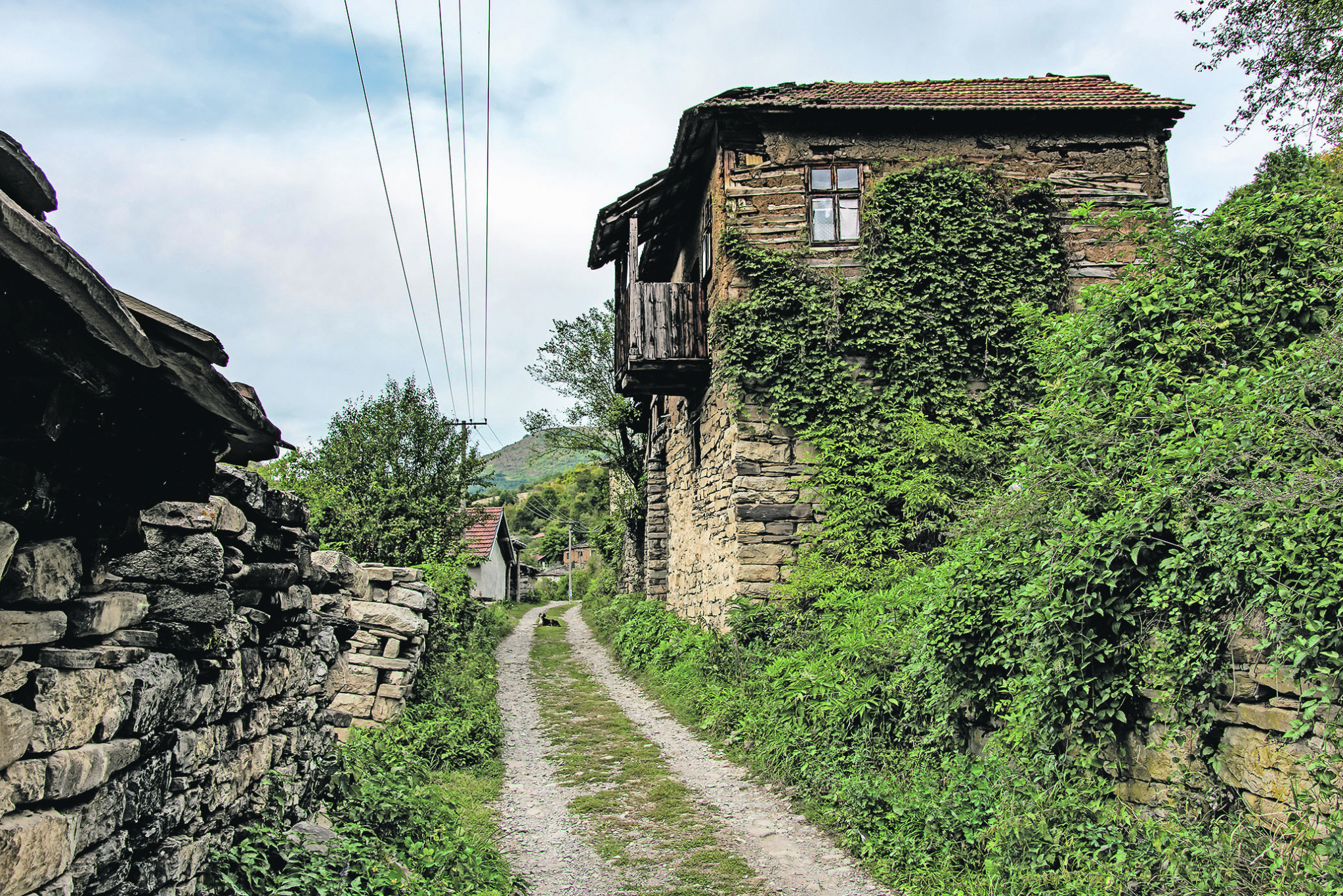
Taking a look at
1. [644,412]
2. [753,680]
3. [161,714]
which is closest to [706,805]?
[753,680]

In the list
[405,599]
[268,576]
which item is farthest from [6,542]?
[405,599]

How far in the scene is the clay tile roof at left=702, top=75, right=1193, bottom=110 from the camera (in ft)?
37.9

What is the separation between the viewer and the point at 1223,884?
3322 mm

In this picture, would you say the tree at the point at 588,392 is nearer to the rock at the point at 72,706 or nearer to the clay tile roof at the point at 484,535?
the clay tile roof at the point at 484,535

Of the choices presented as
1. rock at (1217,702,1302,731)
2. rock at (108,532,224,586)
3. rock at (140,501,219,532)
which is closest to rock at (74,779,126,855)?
rock at (108,532,224,586)

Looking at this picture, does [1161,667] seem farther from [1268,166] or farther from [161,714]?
[1268,166]

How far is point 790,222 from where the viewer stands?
11641mm

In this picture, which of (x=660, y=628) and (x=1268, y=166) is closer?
(x=660, y=628)

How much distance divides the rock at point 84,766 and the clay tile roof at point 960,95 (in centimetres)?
1085

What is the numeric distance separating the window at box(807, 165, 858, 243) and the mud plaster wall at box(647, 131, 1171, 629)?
5.3 inches

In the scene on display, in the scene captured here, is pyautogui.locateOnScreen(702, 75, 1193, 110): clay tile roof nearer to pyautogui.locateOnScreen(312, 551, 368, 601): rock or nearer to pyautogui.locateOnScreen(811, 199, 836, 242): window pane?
pyautogui.locateOnScreen(811, 199, 836, 242): window pane

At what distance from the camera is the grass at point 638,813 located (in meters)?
5.06

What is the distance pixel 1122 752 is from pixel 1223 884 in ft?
3.03

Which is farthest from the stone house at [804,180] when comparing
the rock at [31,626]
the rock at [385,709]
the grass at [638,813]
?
the rock at [31,626]
